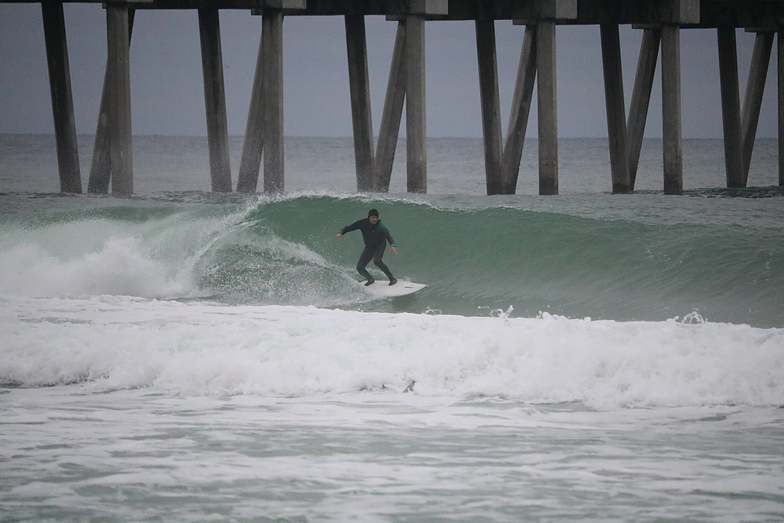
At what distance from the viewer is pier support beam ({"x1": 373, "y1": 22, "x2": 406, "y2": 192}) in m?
22.7

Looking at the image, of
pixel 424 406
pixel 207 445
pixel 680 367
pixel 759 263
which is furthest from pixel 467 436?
pixel 759 263

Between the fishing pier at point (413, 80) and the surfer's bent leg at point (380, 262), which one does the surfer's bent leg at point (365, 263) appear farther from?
the fishing pier at point (413, 80)

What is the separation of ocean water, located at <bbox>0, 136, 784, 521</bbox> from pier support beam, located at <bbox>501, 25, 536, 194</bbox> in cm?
476

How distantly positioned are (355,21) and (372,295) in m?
9.06

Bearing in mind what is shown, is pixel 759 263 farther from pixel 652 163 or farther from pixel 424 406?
pixel 652 163

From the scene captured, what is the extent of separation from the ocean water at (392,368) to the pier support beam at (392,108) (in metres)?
2.83

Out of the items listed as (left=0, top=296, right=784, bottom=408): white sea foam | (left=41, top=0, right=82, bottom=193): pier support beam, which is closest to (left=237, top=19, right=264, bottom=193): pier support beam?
(left=41, top=0, right=82, bottom=193): pier support beam

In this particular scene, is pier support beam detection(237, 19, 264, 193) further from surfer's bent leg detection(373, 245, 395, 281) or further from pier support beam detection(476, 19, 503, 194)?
A: surfer's bent leg detection(373, 245, 395, 281)

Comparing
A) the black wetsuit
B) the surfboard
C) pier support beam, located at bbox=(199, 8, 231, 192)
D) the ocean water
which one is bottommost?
the surfboard

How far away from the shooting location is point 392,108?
75.5 feet

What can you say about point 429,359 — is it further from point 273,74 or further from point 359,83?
point 359,83

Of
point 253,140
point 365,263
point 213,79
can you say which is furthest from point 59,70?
point 365,263

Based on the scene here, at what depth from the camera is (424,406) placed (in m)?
9.36

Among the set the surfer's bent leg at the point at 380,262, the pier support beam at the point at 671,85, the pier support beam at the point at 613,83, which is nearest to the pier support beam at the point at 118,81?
the surfer's bent leg at the point at 380,262
